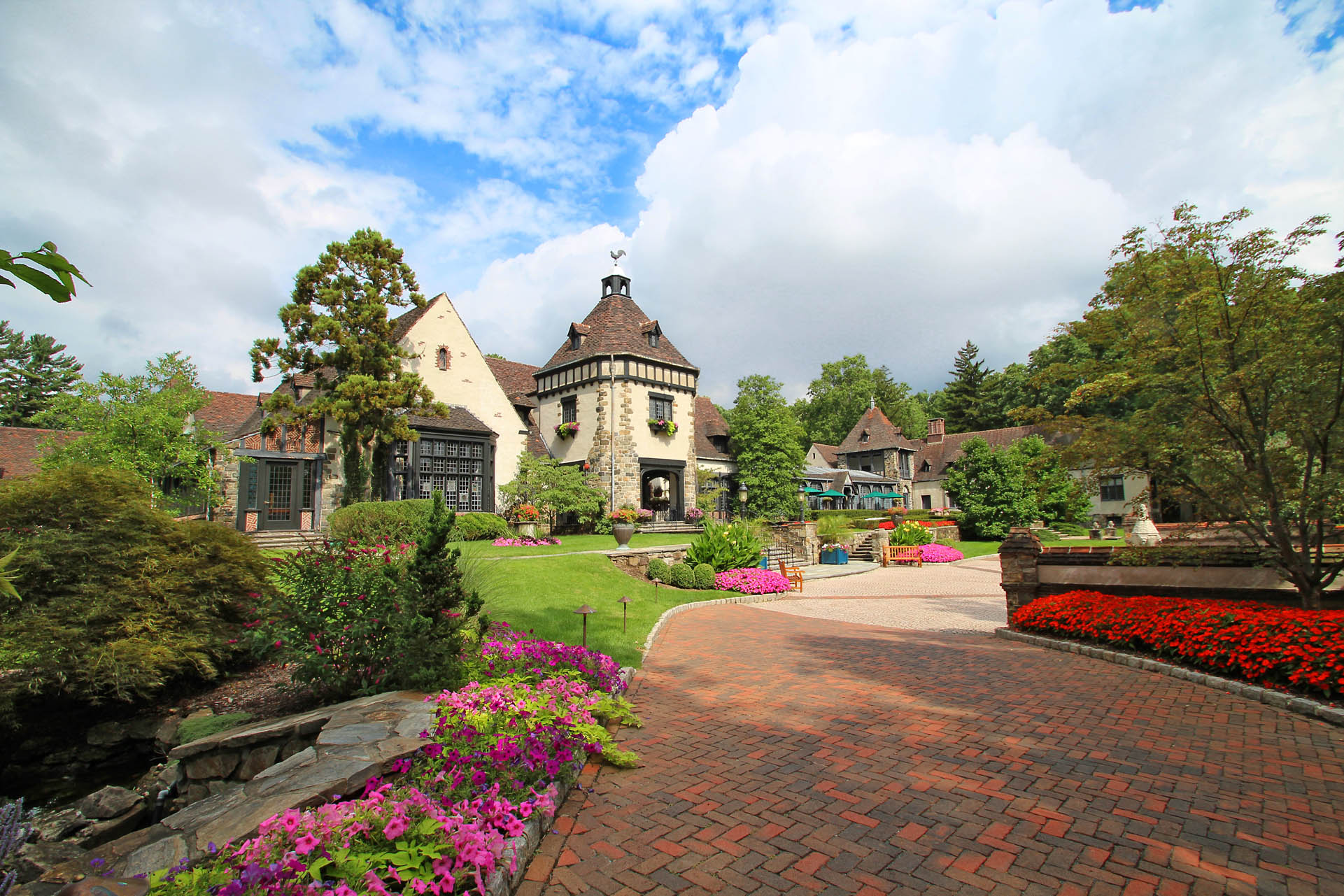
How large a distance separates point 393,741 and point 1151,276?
10.7 meters

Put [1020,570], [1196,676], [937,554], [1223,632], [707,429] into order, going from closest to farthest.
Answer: [1196,676], [1223,632], [1020,570], [937,554], [707,429]

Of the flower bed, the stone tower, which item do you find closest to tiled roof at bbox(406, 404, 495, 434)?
the stone tower

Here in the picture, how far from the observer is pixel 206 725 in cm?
627

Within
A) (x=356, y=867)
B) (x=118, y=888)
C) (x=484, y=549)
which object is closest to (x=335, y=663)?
(x=356, y=867)

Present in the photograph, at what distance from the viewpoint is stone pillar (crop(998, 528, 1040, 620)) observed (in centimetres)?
1074

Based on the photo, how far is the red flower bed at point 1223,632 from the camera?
6.33 m

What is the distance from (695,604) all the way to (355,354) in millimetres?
14628

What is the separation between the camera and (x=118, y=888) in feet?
6.52

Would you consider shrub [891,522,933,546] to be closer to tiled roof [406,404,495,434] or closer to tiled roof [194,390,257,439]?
tiled roof [406,404,495,434]

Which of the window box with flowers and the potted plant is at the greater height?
the potted plant

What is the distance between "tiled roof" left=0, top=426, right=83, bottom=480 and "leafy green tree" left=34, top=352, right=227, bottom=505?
10724mm

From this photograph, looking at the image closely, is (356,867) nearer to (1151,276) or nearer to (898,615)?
(1151,276)

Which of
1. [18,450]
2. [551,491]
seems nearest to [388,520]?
[551,491]

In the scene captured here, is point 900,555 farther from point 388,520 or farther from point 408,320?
point 408,320
